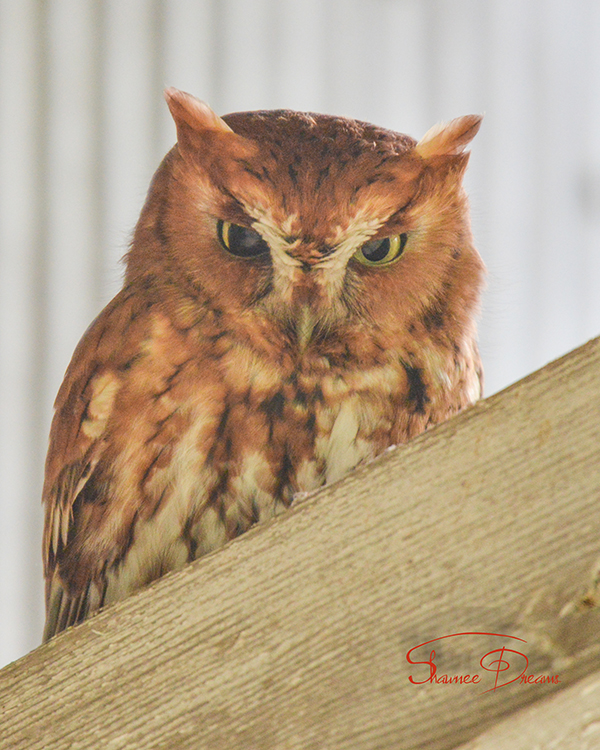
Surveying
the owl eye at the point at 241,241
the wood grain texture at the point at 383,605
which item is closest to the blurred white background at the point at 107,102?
the owl eye at the point at 241,241

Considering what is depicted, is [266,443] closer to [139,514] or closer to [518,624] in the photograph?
[139,514]

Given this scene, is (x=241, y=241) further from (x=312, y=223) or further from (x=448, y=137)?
(x=448, y=137)

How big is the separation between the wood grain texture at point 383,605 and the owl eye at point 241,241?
1.41 ft

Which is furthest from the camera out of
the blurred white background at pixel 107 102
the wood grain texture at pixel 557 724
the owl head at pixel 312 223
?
the blurred white background at pixel 107 102

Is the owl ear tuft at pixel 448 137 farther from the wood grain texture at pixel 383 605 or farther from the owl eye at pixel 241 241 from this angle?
the wood grain texture at pixel 383 605

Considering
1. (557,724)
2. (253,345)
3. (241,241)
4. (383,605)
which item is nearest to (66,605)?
(253,345)

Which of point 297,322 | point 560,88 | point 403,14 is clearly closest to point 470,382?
point 297,322

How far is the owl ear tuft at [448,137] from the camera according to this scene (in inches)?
46.1

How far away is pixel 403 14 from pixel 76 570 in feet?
6.84

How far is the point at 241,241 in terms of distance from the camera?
113 centimetres

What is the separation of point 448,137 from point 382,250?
0.19 meters

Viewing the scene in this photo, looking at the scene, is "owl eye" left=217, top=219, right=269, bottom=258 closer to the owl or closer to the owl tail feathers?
the owl

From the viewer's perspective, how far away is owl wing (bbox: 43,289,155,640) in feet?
3.89

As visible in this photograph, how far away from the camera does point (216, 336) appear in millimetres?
1156
